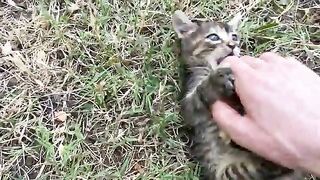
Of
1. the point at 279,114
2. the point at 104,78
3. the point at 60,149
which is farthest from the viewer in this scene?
the point at 104,78

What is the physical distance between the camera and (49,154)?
3301 millimetres

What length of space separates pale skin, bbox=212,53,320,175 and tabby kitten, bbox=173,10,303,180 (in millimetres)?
Answer: 256

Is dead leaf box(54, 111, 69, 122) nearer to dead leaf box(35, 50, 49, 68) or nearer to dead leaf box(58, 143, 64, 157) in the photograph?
dead leaf box(58, 143, 64, 157)

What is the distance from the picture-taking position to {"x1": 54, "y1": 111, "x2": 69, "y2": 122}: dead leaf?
11.3 feet

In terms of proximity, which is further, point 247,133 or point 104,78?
point 104,78

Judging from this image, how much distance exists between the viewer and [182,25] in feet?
11.8

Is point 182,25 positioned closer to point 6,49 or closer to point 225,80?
point 225,80

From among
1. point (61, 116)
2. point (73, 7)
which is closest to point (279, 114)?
point (61, 116)

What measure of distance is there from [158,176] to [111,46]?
0.77 metres

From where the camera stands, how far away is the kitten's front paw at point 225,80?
299 cm

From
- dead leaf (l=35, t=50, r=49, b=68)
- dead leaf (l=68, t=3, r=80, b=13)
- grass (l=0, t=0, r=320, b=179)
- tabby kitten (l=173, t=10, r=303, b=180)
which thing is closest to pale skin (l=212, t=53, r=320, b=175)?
tabby kitten (l=173, t=10, r=303, b=180)

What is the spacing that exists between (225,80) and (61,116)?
889 millimetres

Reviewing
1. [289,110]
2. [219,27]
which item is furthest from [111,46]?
Answer: [289,110]

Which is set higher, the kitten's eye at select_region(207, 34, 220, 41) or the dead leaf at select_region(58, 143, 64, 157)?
the kitten's eye at select_region(207, 34, 220, 41)
